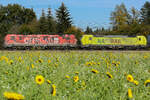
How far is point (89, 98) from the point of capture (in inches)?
95.5

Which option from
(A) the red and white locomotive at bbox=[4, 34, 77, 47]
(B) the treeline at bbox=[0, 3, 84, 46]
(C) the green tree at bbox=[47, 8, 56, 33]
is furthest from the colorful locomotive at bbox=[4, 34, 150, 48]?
(C) the green tree at bbox=[47, 8, 56, 33]

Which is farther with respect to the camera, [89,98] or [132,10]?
[132,10]

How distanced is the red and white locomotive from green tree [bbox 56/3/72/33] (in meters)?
28.1

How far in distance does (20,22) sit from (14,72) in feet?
248

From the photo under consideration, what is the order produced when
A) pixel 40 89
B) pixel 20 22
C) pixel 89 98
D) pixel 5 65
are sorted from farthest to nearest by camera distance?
pixel 20 22
pixel 5 65
pixel 40 89
pixel 89 98

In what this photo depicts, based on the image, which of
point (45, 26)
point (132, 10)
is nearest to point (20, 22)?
point (45, 26)

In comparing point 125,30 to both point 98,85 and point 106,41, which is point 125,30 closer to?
point 106,41

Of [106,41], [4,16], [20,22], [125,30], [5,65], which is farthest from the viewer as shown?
[20,22]

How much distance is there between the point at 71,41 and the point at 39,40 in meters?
5.98

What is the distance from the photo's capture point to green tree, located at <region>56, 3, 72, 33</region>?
64.5 m

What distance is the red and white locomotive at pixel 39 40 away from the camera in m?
34.5

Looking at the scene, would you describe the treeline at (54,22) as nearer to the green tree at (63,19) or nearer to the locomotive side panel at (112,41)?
the green tree at (63,19)

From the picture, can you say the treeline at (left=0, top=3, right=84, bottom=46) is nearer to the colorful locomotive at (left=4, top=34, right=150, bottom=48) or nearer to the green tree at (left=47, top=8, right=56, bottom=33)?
the green tree at (left=47, top=8, right=56, bottom=33)

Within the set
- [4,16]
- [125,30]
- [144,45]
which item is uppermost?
[4,16]
